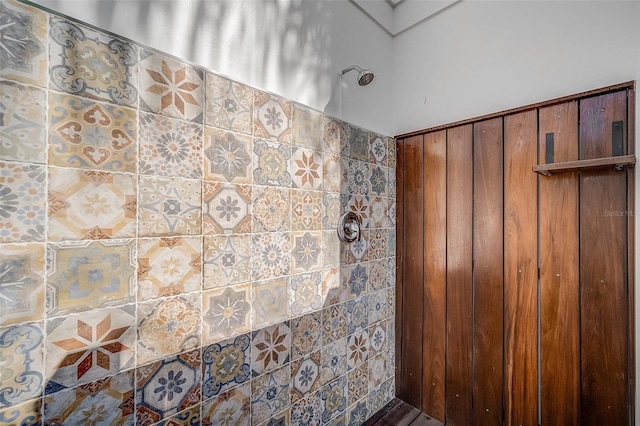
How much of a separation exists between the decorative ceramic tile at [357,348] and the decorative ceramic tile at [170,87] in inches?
47.2

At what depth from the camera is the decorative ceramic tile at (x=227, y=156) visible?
2.96 ft

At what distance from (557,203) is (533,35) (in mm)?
761

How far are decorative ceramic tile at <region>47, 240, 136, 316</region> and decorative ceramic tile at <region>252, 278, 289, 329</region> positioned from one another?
0.40m

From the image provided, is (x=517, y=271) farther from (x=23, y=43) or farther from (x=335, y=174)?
(x=23, y=43)

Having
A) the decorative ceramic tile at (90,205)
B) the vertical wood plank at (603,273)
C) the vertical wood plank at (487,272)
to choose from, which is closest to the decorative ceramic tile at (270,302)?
the decorative ceramic tile at (90,205)

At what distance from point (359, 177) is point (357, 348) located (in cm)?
88

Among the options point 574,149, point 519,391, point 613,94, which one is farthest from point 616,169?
point 519,391

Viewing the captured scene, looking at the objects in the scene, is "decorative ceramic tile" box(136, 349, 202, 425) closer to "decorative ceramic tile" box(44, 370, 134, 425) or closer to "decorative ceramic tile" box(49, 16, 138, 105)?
"decorative ceramic tile" box(44, 370, 134, 425)

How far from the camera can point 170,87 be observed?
0.83 m

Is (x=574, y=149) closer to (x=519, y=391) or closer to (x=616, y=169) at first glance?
(x=616, y=169)

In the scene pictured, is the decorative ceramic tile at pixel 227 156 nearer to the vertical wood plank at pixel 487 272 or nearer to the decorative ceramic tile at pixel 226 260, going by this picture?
the decorative ceramic tile at pixel 226 260

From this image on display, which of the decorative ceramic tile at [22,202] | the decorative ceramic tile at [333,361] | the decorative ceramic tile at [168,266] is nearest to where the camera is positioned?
the decorative ceramic tile at [22,202]

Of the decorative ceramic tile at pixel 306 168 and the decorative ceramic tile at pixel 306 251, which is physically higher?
the decorative ceramic tile at pixel 306 168

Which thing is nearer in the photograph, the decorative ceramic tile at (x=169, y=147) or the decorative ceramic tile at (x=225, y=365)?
the decorative ceramic tile at (x=169, y=147)
